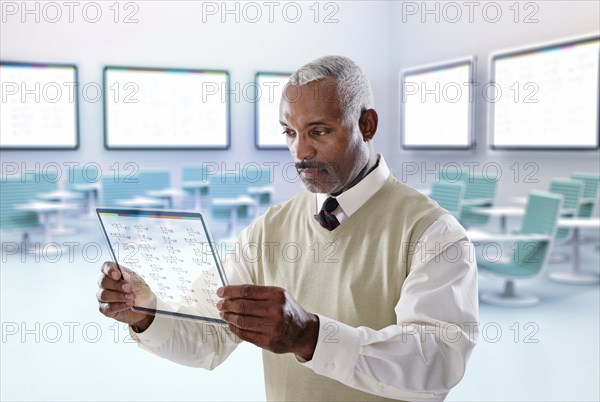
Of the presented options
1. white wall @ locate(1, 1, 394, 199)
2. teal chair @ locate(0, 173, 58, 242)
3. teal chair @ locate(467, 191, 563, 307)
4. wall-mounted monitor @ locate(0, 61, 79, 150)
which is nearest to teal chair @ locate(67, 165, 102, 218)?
white wall @ locate(1, 1, 394, 199)

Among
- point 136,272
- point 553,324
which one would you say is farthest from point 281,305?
point 553,324

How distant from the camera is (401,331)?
3.58ft

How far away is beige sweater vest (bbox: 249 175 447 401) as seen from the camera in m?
1.26

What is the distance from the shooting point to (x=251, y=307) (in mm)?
980

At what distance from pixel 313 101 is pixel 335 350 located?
0.46 meters

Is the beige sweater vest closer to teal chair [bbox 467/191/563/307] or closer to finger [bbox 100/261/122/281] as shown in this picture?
finger [bbox 100/261/122/281]

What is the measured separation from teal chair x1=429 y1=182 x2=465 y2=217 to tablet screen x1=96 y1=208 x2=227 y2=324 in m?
5.15

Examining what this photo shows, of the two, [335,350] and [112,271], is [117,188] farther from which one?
[335,350]

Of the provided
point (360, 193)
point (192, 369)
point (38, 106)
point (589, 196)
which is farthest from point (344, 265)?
point (38, 106)

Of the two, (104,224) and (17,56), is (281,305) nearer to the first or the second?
(104,224)

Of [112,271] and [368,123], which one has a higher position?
[368,123]

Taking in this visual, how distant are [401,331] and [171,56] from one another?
382 inches

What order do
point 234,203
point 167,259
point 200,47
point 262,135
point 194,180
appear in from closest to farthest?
point 167,259 → point 234,203 → point 194,180 → point 200,47 → point 262,135

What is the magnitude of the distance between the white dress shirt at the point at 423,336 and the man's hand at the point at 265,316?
56mm
